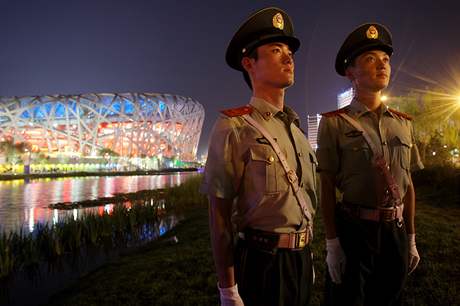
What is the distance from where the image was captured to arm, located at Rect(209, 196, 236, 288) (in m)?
1.78

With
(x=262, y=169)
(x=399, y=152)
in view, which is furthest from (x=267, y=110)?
(x=399, y=152)

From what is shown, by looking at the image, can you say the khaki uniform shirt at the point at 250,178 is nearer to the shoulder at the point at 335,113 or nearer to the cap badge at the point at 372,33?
the shoulder at the point at 335,113

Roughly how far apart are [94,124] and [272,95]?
102m

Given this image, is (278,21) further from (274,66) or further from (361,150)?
(361,150)

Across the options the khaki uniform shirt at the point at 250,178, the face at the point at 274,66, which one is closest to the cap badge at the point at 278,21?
the face at the point at 274,66

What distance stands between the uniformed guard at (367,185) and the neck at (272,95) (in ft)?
2.69

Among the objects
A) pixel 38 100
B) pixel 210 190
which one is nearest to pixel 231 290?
pixel 210 190

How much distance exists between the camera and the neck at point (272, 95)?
2111 mm

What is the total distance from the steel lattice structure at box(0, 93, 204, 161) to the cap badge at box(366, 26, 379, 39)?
98851 millimetres

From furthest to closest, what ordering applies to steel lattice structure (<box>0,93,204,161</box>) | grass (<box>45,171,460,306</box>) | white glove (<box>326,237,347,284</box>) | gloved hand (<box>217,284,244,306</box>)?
steel lattice structure (<box>0,93,204,161</box>), grass (<box>45,171,460,306</box>), white glove (<box>326,237,347,284</box>), gloved hand (<box>217,284,244,306</box>)

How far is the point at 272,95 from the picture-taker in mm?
2117

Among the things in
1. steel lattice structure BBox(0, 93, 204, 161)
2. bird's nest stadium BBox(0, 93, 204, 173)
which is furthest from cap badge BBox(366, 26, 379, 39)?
steel lattice structure BBox(0, 93, 204, 161)

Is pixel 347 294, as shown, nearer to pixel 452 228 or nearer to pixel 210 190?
pixel 210 190

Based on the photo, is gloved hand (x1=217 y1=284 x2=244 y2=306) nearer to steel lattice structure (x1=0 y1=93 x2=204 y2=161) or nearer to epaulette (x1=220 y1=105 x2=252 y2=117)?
epaulette (x1=220 y1=105 x2=252 y2=117)
